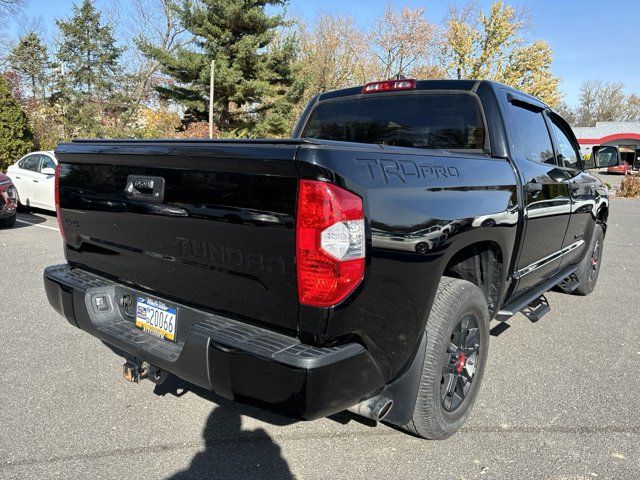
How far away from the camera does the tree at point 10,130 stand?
16.8 meters

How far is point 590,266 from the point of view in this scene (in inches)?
228

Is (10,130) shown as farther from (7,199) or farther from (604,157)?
(604,157)

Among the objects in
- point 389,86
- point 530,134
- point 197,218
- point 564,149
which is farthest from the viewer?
point 564,149

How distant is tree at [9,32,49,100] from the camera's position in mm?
38406

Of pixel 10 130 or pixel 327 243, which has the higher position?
pixel 10 130

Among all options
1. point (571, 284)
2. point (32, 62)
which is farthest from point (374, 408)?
point (32, 62)

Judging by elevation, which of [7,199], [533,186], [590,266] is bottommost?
[590,266]

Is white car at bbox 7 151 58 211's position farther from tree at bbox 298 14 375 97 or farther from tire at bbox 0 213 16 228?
tree at bbox 298 14 375 97

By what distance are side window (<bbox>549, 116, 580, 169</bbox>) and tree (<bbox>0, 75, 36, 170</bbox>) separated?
1773 centimetres

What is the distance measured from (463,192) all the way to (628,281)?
545 centimetres

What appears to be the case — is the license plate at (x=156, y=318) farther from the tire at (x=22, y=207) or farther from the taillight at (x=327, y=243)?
the tire at (x=22, y=207)

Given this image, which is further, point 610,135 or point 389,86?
point 610,135

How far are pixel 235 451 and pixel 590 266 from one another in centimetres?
482

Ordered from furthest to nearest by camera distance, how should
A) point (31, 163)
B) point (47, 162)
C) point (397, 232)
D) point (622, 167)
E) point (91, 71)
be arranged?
point (91, 71), point (622, 167), point (31, 163), point (47, 162), point (397, 232)
